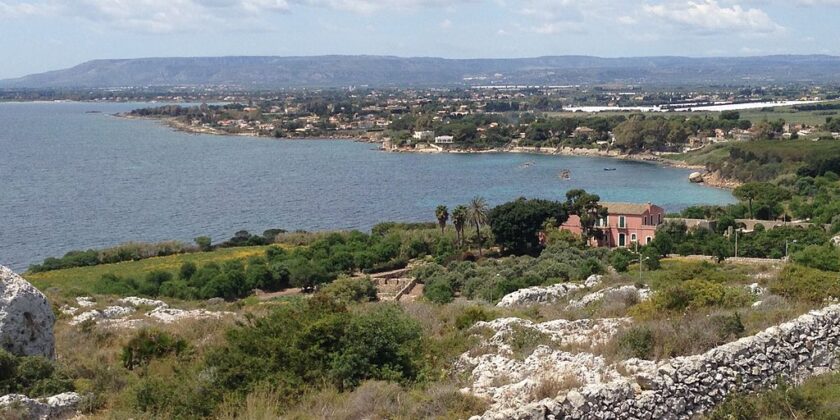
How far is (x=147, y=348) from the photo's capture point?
13.7 metres

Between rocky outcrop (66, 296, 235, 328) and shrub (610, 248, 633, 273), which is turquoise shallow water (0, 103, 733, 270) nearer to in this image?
shrub (610, 248, 633, 273)

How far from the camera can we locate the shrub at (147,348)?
1351 cm

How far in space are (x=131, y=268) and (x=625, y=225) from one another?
26463 mm

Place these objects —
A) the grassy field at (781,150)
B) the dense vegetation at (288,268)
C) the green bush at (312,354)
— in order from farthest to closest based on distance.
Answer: the grassy field at (781,150)
the dense vegetation at (288,268)
the green bush at (312,354)

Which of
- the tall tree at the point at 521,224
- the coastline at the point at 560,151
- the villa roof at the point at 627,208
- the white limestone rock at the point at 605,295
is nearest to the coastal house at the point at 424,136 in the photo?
the coastline at the point at 560,151

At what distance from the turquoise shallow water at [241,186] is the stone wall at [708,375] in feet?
139

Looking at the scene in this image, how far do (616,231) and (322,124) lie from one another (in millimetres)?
111380

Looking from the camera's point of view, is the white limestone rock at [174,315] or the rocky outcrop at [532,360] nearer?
the rocky outcrop at [532,360]

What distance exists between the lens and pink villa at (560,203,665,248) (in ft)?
147

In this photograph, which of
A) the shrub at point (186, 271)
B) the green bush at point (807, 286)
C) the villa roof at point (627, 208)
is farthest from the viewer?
→ the villa roof at point (627, 208)

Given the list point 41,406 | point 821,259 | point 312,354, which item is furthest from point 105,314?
point 821,259

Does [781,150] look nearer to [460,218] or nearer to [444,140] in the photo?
[444,140]

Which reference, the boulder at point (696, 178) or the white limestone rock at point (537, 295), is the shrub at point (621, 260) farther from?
the boulder at point (696, 178)

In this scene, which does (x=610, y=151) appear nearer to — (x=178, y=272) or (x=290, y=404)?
(x=178, y=272)
